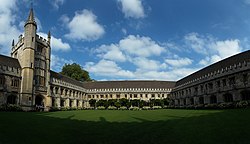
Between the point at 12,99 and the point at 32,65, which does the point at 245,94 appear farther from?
the point at 12,99

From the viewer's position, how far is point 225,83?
4125cm

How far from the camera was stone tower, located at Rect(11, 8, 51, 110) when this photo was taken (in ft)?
124

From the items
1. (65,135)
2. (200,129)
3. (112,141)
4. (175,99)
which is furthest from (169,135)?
(175,99)

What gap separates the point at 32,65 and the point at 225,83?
38457mm

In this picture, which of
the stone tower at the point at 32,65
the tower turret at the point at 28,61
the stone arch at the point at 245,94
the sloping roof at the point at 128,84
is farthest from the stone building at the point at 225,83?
the tower turret at the point at 28,61

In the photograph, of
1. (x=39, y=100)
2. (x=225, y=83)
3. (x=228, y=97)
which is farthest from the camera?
(x=39, y=100)

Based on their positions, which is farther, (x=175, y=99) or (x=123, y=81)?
(x=123, y=81)

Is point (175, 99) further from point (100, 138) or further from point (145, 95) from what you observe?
point (100, 138)

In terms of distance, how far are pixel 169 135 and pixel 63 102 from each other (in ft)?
152

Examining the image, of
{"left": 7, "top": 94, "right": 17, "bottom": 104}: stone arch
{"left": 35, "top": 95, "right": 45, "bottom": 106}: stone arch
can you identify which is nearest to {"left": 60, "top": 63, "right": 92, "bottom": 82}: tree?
{"left": 35, "top": 95, "right": 45, "bottom": 106}: stone arch

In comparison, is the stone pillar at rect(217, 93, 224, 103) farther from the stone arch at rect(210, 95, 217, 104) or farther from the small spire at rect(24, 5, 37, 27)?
the small spire at rect(24, 5, 37, 27)

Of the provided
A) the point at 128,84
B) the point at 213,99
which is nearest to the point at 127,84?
the point at 128,84

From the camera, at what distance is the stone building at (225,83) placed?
36.6m

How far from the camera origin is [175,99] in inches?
2594
